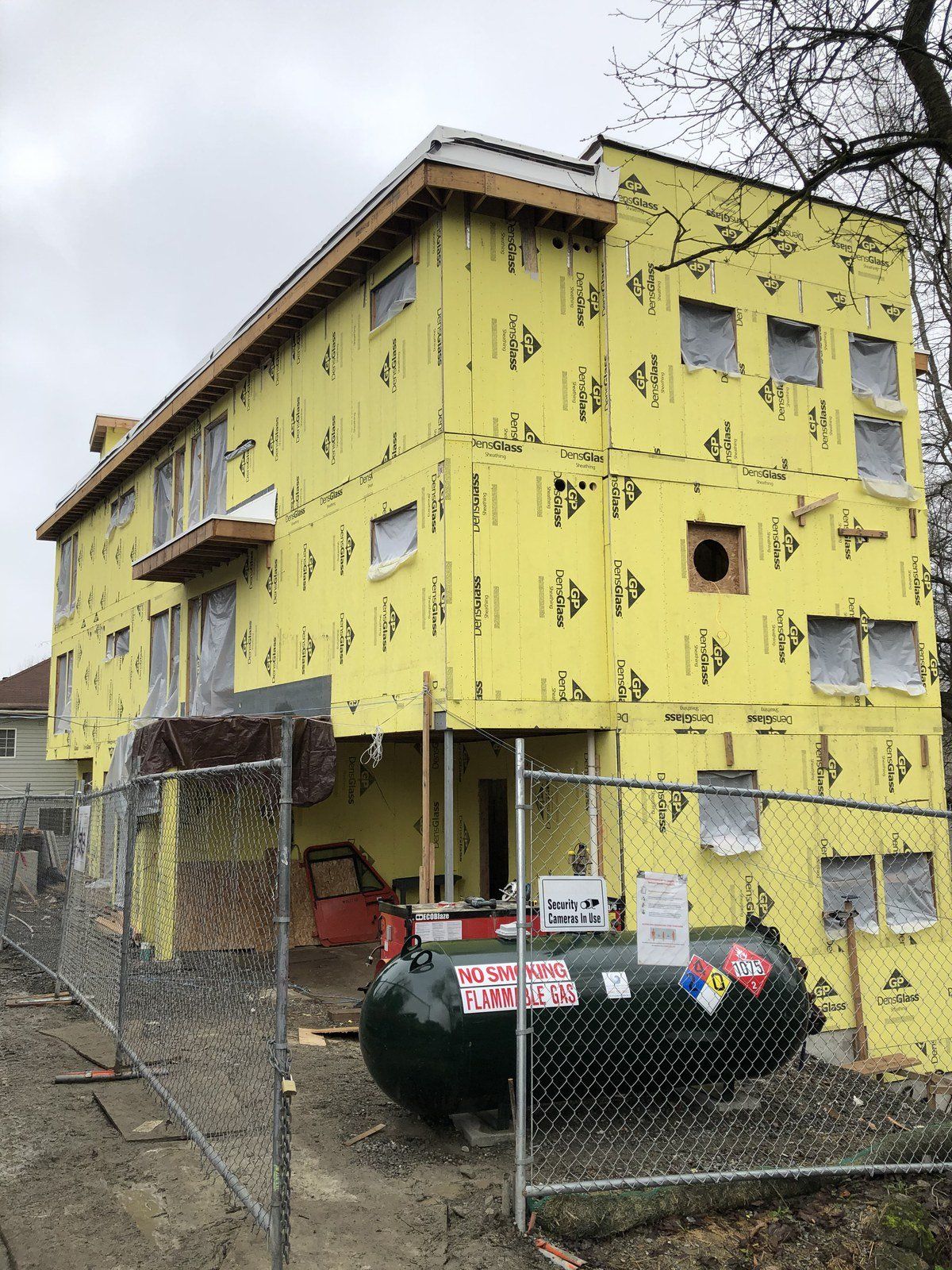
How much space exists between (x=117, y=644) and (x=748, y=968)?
64.5 feet

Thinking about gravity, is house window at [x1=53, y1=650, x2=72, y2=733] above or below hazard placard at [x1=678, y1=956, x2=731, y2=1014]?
above

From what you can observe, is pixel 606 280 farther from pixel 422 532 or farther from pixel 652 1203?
pixel 652 1203

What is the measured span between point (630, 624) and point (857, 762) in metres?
4.16

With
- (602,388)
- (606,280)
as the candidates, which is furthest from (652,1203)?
(606,280)

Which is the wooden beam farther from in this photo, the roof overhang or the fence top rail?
the fence top rail

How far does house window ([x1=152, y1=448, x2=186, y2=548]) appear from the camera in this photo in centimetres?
2053

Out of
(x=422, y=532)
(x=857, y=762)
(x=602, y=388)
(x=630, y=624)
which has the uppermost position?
(x=602, y=388)

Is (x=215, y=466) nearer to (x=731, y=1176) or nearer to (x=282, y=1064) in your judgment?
(x=282, y=1064)

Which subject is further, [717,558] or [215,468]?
[215,468]

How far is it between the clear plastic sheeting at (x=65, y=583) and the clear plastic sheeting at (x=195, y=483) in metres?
8.97

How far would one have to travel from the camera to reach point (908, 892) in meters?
14.8

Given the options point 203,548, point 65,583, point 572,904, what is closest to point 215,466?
point 203,548

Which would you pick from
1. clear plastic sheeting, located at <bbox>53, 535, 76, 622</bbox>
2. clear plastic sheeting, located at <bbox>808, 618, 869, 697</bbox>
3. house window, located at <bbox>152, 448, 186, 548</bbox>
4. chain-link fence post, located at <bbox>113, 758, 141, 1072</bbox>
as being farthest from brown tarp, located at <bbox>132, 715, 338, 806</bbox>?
clear plastic sheeting, located at <bbox>53, 535, 76, 622</bbox>

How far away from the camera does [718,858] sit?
13.3 metres
